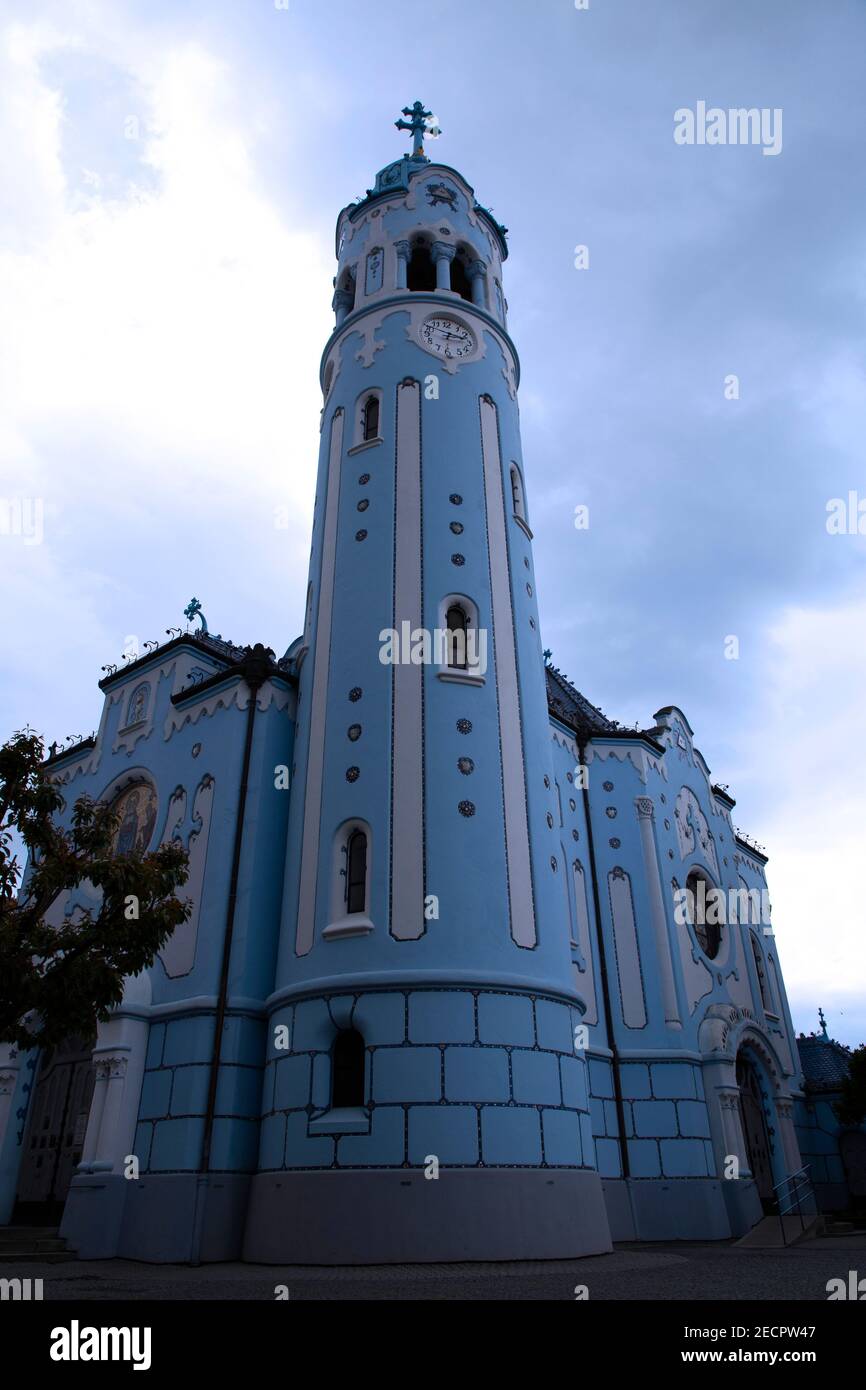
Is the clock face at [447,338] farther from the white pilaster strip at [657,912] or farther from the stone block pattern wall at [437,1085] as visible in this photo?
the stone block pattern wall at [437,1085]

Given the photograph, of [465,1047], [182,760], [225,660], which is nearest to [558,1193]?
[465,1047]

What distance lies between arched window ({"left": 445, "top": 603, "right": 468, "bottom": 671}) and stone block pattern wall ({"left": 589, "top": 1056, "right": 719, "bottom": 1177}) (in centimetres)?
1052

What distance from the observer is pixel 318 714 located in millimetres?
20812

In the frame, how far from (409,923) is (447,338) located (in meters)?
16.3

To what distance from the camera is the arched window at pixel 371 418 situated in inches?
953

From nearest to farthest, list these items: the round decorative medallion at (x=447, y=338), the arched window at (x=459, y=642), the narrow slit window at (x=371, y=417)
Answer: the arched window at (x=459, y=642), the narrow slit window at (x=371, y=417), the round decorative medallion at (x=447, y=338)

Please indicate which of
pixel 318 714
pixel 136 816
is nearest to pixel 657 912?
pixel 318 714

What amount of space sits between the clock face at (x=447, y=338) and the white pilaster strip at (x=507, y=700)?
1.78 meters

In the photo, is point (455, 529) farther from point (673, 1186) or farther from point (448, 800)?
point (673, 1186)

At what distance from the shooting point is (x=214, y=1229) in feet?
54.5

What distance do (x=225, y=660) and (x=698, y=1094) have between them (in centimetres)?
1712

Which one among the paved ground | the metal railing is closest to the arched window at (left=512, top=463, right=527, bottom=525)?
the paved ground
